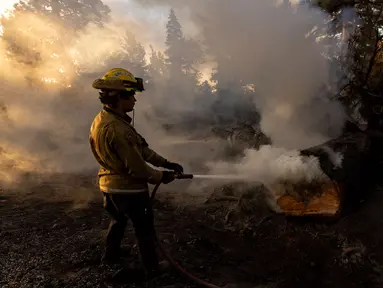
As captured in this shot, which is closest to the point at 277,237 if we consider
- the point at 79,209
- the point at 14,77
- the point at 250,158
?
the point at 250,158

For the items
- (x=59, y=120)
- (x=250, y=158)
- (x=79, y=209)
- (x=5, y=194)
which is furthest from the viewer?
(x=59, y=120)

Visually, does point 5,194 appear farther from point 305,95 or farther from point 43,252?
point 305,95

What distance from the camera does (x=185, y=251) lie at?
4012 mm

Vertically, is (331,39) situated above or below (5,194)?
above

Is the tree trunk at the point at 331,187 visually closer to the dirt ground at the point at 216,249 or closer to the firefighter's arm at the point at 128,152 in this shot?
the dirt ground at the point at 216,249

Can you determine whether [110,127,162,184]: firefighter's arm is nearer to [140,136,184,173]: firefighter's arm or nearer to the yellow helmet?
the yellow helmet

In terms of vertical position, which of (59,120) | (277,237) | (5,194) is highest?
(59,120)

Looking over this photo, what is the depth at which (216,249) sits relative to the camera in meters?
4.05

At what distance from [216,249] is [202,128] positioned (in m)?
14.8

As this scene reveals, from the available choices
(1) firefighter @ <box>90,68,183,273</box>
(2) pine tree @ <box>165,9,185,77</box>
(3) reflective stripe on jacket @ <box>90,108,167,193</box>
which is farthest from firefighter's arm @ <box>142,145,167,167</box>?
(2) pine tree @ <box>165,9,185,77</box>

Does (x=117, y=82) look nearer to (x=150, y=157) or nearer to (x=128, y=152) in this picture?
(x=128, y=152)

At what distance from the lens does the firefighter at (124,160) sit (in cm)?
306

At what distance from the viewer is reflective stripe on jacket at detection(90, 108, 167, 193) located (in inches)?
120

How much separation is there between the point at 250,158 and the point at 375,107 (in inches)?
121
